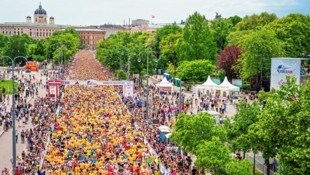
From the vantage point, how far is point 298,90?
21016mm

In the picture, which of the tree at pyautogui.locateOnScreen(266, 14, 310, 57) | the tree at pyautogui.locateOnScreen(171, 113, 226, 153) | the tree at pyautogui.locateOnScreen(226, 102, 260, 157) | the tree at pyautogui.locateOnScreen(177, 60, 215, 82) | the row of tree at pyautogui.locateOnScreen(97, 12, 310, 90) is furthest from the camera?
the tree at pyautogui.locateOnScreen(177, 60, 215, 82)

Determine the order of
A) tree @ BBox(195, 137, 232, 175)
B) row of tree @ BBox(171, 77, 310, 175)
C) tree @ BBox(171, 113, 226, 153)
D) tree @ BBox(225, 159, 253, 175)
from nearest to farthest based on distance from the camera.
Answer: row of tree @ BBox(171, 77, 310, 175), tree @ BBox(225, 159, 253, 175), tree @ BBox(195, 137, 232, 175), tree @ BBox(171, 113, 226, 153)

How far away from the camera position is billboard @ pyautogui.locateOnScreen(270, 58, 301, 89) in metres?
39.9

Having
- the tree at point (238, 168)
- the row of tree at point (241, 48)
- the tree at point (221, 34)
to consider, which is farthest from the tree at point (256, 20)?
the tree at point (238, 168)

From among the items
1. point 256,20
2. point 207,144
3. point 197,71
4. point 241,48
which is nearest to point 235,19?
point 256,20

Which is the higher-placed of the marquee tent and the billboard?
the billboard

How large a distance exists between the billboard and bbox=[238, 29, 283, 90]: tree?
70.6 feet

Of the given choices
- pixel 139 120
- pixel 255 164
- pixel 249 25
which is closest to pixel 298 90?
pixel 255 164

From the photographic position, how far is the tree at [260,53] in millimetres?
62469

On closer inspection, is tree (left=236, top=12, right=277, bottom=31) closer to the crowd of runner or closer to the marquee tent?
the marquee tent

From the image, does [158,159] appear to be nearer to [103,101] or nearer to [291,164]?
[291,164]

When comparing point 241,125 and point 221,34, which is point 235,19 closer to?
point 221,34

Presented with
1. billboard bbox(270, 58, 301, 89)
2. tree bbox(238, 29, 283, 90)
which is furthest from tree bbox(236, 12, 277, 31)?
billboard bbox(270, 58, 301, 89)

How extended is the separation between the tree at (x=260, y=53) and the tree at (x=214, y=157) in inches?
1575
